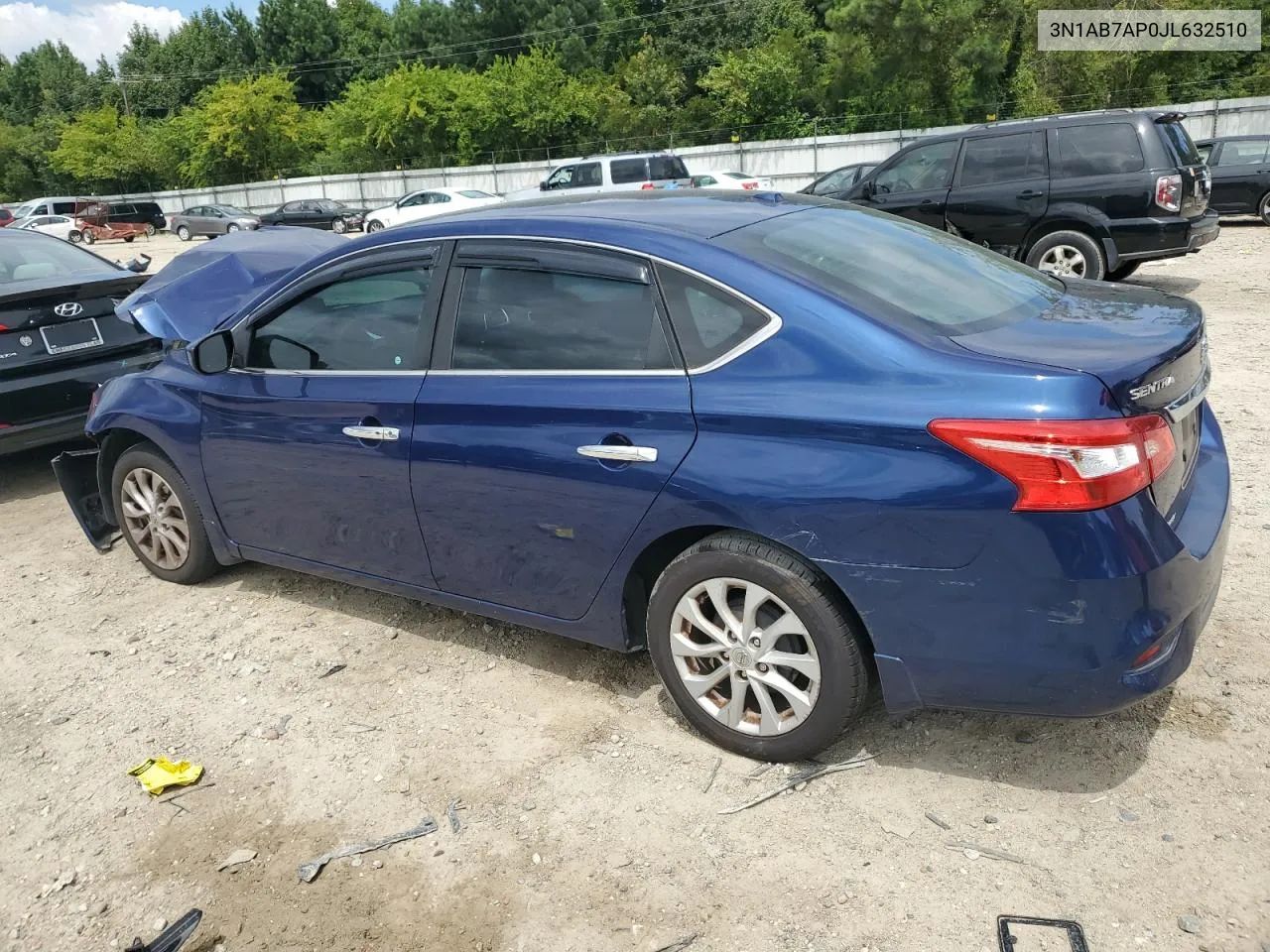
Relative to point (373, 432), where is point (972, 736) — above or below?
below

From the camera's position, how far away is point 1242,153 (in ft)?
53.9

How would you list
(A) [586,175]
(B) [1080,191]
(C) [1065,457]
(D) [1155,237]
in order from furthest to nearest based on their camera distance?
(A) [586,175] < (B) [1080,191] < (D) [1155,237] < (C) [1065,457]

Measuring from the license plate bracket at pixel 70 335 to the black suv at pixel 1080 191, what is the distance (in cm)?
843

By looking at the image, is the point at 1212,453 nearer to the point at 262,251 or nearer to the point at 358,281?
the point at 358,281

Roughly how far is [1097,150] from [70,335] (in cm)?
937

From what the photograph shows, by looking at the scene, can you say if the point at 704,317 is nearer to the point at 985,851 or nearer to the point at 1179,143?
the point at 985,851

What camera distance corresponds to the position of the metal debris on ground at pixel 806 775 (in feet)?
9.73

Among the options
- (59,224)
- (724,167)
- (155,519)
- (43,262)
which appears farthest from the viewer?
(724,167)

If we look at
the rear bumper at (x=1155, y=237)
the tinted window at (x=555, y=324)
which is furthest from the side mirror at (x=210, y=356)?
the rear bumper at (x=1155, y=237)

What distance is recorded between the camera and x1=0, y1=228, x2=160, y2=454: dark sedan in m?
6.09

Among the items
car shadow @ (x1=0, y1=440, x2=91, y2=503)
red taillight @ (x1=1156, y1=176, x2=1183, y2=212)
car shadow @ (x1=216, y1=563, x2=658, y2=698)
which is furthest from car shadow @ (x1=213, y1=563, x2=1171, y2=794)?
red taillight @ (x1=1156, y1=176, x2=1183, y2=212)

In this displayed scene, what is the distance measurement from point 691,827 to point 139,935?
1.54m

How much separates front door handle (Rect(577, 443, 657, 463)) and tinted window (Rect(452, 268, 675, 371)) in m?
0.26

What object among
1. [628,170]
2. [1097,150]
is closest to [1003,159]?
[1097,150]
